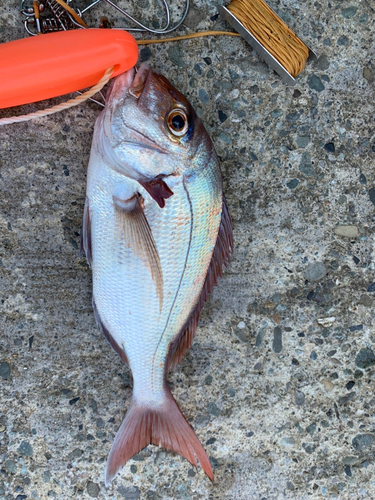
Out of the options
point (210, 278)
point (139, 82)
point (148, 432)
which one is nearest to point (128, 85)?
point (139, 82)

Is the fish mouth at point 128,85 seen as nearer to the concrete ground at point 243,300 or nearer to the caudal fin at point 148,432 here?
the concrete ground at point 243,300

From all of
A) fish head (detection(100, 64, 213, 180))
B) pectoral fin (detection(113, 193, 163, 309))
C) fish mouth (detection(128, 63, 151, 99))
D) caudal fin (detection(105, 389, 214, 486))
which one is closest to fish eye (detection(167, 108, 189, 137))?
fish head (detection(100, 64, 213, 180))

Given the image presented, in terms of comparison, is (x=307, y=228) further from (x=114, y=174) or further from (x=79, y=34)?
(x=79, y=34)

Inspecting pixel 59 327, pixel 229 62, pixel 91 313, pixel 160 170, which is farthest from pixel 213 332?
pixel 229 62

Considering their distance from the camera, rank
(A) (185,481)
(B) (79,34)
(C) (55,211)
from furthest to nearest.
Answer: (A) (185,481) → (C) (55,211) → (B) (79,34)

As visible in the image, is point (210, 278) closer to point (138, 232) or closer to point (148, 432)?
point (138, 232)

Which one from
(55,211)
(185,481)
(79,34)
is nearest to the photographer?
(79,34)
